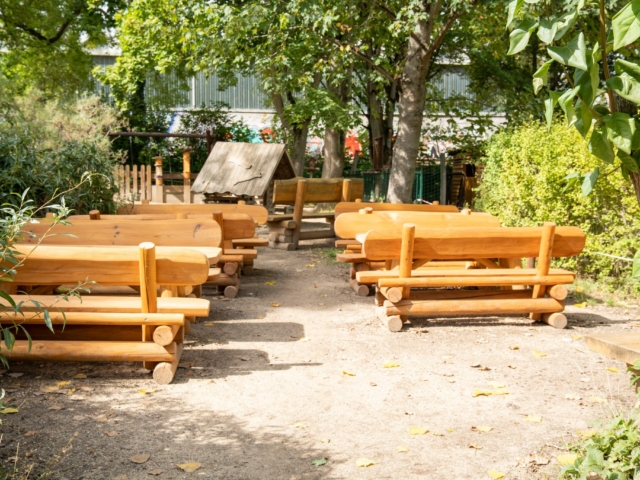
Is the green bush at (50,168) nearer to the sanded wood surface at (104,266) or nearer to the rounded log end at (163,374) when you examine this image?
the sanded wood surface at (104,266)

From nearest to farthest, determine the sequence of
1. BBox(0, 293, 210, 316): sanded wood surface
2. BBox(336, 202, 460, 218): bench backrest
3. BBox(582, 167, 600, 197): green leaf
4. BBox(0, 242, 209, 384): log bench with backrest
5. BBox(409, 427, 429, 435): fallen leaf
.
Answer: BBox(582, 167, 600, 197): green leaf → BBox(409, 427, 429, 435): fallen leaf → BBox(0, 242, 209, 384): log bench with backrest → BBox(0, 293, 210, 316): sanded wood surface → BBox(336, 202, 460, 218): bench backrest

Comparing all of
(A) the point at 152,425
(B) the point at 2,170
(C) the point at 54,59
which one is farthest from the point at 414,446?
(C) the point at 54,59

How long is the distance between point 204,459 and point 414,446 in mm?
1181

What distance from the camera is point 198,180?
15766mm

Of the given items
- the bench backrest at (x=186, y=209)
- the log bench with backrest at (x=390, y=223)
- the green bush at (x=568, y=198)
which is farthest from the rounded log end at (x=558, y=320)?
the bench backrest at (x=186, y=209)

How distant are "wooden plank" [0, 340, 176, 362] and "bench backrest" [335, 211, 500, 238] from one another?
11.0 feet

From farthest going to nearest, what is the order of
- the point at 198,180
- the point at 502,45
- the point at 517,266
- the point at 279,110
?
the point at 279,110, the point at 502,45, the point at 198,180, the point at 517,266

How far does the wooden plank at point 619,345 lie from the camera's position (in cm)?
271

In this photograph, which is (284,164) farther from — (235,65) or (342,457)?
(342,457)

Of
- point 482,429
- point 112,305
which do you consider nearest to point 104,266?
point 112,305

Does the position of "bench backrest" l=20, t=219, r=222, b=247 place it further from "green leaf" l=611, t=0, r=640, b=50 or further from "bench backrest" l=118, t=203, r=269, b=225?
"green leaf" l=611, t=0, r=640, b=50

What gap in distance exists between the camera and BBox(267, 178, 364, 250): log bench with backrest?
13.4 metres

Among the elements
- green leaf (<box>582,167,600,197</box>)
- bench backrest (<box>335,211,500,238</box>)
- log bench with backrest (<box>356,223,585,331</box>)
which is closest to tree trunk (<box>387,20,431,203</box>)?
bench backrest (<box>335,211,500,238</box>)

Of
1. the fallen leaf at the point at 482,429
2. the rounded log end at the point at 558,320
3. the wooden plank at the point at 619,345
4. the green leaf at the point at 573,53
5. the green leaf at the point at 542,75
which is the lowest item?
the fallen leaf at the point at 482,429
